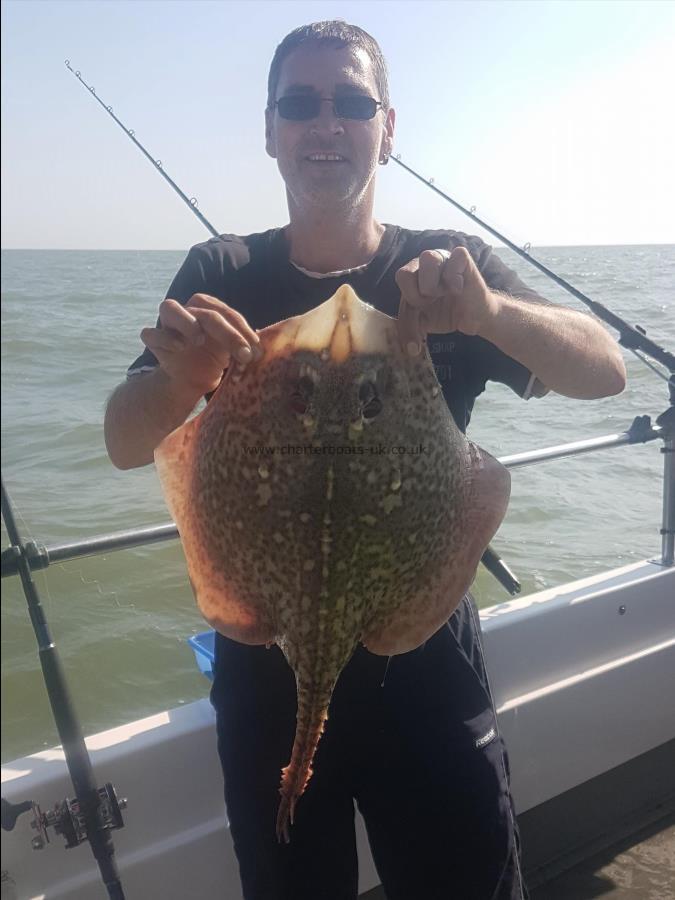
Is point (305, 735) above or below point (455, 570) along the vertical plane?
below

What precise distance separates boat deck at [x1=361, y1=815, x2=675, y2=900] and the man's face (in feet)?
8.11

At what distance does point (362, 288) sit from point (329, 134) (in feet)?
1.32

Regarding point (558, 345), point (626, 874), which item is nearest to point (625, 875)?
point (626, 874)

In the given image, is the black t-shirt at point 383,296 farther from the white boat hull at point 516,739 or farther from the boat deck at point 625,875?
the boat deck at point 625,875

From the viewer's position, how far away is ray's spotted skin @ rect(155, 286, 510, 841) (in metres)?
1.47

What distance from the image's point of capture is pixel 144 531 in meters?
2.33

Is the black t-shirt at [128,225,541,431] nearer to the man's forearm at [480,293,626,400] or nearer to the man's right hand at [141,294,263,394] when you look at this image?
the man's forearm at [480,293,626,400]

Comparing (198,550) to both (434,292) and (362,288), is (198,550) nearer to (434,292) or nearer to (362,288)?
(434,292)

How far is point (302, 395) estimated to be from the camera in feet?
4.79

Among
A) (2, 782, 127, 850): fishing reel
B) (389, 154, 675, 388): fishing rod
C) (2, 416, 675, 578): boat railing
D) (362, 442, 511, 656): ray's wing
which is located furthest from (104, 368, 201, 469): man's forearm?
(389, 154, 675, 388): fishing rod

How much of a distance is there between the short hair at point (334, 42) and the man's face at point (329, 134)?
0.03 meters

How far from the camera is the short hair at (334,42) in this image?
2.02 metres

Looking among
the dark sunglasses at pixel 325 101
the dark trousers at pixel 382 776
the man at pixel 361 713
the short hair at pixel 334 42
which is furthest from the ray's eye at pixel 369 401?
the short hair at pixel 334 42

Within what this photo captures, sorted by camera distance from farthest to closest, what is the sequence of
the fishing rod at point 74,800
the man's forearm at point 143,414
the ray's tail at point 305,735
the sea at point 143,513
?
the sea at point 143,513
the fishing rod at point 74,800
the man's forearm at point 143,414
the ray's tail at point 305,735
